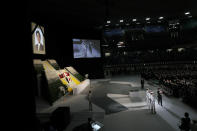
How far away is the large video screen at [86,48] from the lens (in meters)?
16.3

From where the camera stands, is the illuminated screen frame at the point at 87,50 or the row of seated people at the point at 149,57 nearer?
the illuminated screen frame at the point at 87,50

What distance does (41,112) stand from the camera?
21.1 feet

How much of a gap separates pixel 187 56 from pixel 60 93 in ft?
69.1

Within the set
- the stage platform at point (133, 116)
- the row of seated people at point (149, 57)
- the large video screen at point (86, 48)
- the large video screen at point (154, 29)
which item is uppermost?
the large video screen at point (154, 29)

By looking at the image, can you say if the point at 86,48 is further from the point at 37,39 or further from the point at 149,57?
the point at 149,57

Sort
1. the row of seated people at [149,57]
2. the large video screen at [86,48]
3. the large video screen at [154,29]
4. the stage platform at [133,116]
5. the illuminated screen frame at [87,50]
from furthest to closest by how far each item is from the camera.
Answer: the row of seated people at [149,57], the large video screen at [154,29], the large video screen at [86,48], the illuminated screen frame at [87,50], the stage platform at [133,116]

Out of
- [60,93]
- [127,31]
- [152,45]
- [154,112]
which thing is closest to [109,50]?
[127,31]

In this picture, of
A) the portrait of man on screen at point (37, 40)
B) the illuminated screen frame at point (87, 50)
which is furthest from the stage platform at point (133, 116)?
the illuminated screen frame at point (87, 50)

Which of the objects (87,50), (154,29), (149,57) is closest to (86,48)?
(87,50)

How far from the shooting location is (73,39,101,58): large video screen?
640 inches

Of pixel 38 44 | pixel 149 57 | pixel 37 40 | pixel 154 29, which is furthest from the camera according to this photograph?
pixel 149 57

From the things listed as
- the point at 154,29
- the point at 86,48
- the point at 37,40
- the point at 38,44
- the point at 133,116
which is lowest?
the point at 133,116

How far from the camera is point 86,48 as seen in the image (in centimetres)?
1744

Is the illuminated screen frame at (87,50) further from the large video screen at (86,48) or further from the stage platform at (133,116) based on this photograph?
the stage platform at (133,116)
